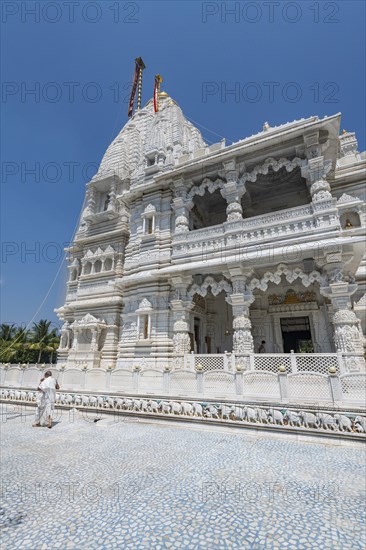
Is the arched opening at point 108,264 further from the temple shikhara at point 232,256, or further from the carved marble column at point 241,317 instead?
the carved marble column at point 241,317

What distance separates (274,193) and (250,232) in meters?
5.24

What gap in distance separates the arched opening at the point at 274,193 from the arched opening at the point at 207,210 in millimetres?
1534

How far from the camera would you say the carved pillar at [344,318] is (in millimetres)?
8445

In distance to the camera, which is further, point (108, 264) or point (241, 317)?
point (108, 264)

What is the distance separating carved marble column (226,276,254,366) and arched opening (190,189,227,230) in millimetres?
5311

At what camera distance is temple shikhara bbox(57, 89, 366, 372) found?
1009 centimetres

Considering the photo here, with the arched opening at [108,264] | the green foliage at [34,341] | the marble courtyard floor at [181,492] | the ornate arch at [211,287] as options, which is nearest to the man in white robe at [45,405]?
the marble courtyard floor at [181,492]

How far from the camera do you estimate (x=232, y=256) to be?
10961 mm

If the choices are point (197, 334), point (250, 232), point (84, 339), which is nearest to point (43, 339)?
point (84, 339)

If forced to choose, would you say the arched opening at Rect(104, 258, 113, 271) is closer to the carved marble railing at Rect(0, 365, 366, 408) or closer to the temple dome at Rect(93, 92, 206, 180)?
the temple dome at Rect(93, 92, 206, 180)

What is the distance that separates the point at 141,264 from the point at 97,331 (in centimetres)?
556

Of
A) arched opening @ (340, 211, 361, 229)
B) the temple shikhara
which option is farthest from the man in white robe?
arched opening @ (340, 211, 361, 229)

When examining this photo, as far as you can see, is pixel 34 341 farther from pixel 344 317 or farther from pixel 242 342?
pixel 344 317

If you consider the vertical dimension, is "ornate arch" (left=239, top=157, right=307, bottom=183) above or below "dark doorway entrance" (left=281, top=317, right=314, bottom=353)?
above
